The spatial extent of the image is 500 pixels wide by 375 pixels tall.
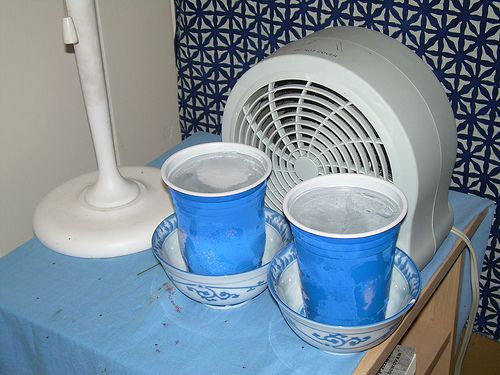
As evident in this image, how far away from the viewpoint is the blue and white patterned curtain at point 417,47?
2.80ft

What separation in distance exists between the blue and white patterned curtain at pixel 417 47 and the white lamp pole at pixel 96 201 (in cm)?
33

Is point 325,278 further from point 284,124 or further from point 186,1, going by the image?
point 186,1

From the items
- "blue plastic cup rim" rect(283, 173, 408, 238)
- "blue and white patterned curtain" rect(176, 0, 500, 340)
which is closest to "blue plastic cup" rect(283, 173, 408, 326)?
"blue plastic cup rim" rect(283, 173, 408, 238)

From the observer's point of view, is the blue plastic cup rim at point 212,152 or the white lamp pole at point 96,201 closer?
the blue plastic cup rim at point 212,152

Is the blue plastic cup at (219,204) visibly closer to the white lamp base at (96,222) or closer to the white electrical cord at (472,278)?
the white lamp base at (96,222)

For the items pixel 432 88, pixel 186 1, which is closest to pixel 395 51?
pixel 432 88

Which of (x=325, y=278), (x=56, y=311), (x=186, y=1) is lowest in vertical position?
(x=56, y=311)

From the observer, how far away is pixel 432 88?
2.32ft

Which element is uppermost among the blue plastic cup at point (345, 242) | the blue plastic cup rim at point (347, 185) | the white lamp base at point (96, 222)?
the blue plastic cup rim at point (347, 185)

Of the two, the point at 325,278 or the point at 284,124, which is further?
the point at 284,124

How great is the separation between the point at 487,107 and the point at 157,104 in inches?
22.4

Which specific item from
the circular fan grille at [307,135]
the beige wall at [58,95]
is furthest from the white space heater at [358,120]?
the beige wall at [58,95]

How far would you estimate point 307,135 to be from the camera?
→ 2.40ft

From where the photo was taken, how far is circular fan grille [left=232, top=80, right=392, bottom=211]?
665 millimetres
